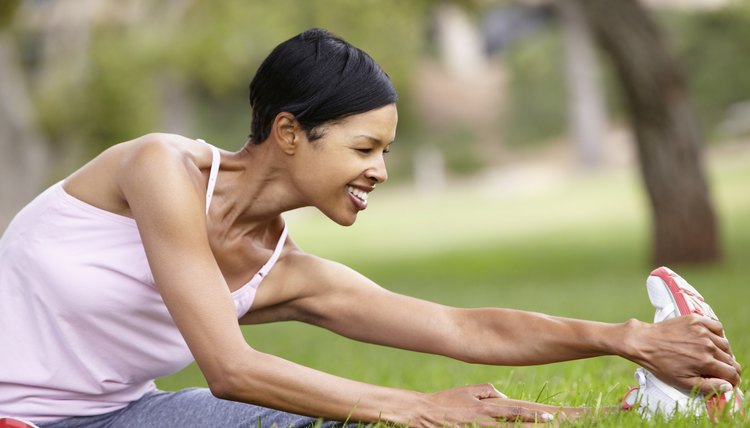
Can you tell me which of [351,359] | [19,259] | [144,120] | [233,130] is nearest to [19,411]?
[19,259]

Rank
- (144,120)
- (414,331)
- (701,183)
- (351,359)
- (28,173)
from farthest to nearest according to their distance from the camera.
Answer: (144,120) → (28,173) → (701,183) → (351,359) → (414,331)

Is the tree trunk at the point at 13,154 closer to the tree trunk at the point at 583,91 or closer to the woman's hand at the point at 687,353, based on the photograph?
the woman's hand at the point at 687,353

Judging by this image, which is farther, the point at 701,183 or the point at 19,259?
the point at 701,183

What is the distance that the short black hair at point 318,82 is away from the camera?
3.03 metres

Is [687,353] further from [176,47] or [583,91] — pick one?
[583,91]

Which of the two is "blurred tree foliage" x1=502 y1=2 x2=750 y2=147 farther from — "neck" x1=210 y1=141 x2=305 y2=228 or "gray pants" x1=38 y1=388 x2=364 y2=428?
"gray pants" x1=38 y1=388 x2=364 y2=428

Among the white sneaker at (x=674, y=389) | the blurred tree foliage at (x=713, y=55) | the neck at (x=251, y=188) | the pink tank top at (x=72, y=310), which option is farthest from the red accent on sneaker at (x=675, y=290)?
the blurred tree foliage at (x=713, y=55)

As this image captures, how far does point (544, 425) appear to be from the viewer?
9.55ft

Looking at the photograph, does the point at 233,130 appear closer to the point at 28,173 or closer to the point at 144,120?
the point at 144,120

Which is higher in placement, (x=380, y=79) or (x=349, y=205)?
(x=380, y=79)

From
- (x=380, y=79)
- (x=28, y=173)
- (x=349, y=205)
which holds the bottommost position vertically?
(x=28, y=173)

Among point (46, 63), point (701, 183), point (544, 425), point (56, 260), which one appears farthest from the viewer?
point (46, 63)

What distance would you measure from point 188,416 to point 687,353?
140 cm

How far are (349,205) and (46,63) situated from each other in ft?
65.1
